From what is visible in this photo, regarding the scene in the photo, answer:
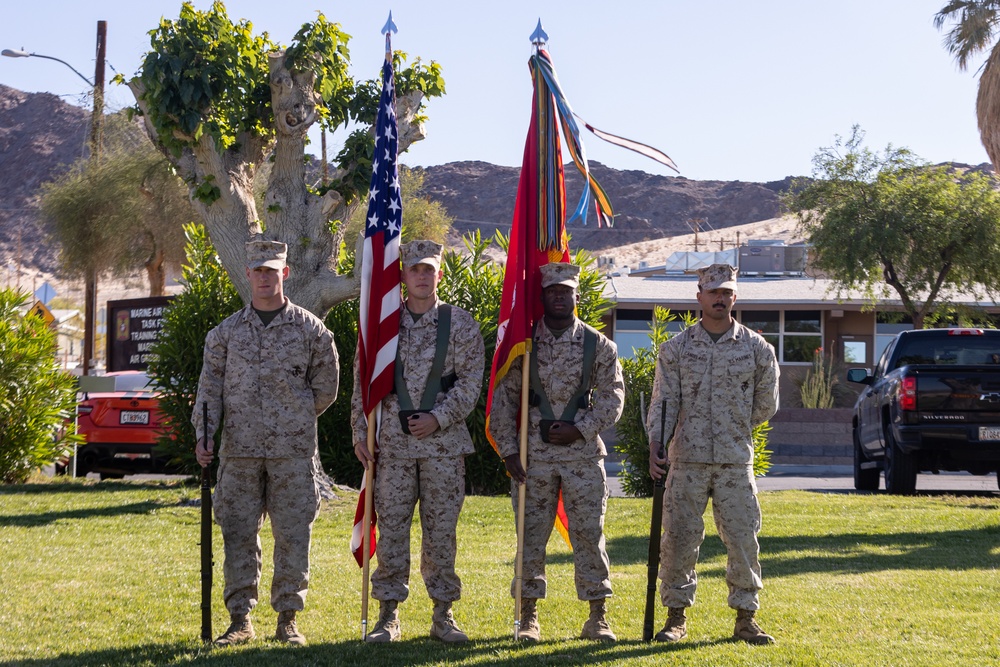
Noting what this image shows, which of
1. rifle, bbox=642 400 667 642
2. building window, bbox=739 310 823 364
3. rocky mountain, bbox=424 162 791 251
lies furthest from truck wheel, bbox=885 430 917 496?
rocky mountain, bbox=424 162 791 251

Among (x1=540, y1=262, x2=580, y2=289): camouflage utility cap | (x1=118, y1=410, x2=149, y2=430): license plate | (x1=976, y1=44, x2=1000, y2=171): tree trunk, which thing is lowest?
(x1=118, y1=410, x2=149, y2=430): license plate

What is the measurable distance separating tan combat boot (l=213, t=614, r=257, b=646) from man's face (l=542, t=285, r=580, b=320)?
2.44 m

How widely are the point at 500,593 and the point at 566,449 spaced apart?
2.00m

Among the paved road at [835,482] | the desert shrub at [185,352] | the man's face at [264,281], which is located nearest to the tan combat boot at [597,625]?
the man's face at [264,281]

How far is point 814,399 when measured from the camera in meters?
28.4

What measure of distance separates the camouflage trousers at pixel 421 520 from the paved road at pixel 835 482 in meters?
10.2

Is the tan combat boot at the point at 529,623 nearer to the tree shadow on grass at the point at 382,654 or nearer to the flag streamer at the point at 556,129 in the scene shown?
the tree shadow on grass at the point at 382,654

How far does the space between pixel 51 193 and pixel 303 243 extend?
1033 inches

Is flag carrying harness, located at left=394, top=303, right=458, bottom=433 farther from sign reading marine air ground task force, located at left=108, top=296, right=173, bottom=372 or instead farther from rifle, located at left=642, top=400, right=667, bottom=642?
sign reading marine air ground task force, located at left=108, top=296, right=173, bottom=372

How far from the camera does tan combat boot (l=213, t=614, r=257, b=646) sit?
6.72 metres

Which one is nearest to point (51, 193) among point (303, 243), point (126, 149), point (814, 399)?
point (126, 149)

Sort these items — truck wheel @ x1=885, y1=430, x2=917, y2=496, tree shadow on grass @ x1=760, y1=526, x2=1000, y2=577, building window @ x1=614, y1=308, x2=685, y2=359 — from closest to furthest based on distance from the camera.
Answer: tree shadow on grass @ x1=760, y1=526, x2=1000, y2=577
truck wheel @ x1=885, y1=430, x2=917, y2=496
building window @ x1=614, y1=308, x2=685, y2=359

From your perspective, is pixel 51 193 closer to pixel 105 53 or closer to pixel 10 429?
pixel 105 53

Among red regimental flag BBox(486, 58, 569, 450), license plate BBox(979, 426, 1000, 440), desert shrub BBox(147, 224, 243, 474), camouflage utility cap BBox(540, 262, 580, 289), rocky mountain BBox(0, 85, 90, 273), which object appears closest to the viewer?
camouflage utility cap BBox(540, 262, 580, 289)
